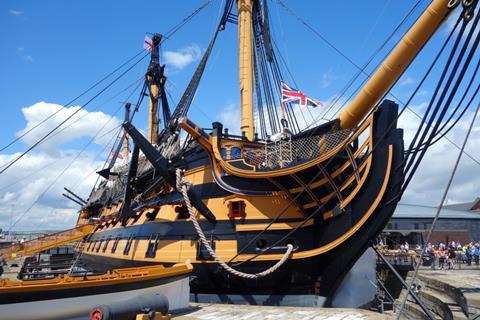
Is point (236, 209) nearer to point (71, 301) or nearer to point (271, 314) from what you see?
point (271, 314)

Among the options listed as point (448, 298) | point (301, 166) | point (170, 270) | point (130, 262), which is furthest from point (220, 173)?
point (448, 298)

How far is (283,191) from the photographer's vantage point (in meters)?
10.1

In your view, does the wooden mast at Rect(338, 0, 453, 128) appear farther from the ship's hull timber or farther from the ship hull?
the ship hull

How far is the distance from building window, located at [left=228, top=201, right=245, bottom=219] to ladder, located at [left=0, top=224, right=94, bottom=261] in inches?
567

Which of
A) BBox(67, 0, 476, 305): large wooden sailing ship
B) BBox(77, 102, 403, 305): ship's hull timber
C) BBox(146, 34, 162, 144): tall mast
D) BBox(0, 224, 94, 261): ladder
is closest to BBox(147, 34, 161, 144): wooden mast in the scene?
BBox(146, 34, 162, 144): tall mast

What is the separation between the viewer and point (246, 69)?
14398mm

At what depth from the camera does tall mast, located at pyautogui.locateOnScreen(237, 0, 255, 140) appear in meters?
14.1

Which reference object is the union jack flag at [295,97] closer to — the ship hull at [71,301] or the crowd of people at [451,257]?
the ship hull at [71,301]

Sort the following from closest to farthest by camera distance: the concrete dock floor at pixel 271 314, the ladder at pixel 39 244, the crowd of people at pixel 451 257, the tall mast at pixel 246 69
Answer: the concrete dock floor at pixel 271 314 → the tall mast at pixel 246 69 → the crowd of people at pixel 451 257 → the ladder at pixel 39 244

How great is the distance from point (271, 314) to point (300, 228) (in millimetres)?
2616

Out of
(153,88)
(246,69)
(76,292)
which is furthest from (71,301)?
(153,88)

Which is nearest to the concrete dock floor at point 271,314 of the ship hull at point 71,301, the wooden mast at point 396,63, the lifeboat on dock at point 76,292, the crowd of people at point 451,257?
the lifeboat on dock at point 76,292

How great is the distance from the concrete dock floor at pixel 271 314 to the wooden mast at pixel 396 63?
14.2 ft

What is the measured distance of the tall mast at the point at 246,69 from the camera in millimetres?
14086
